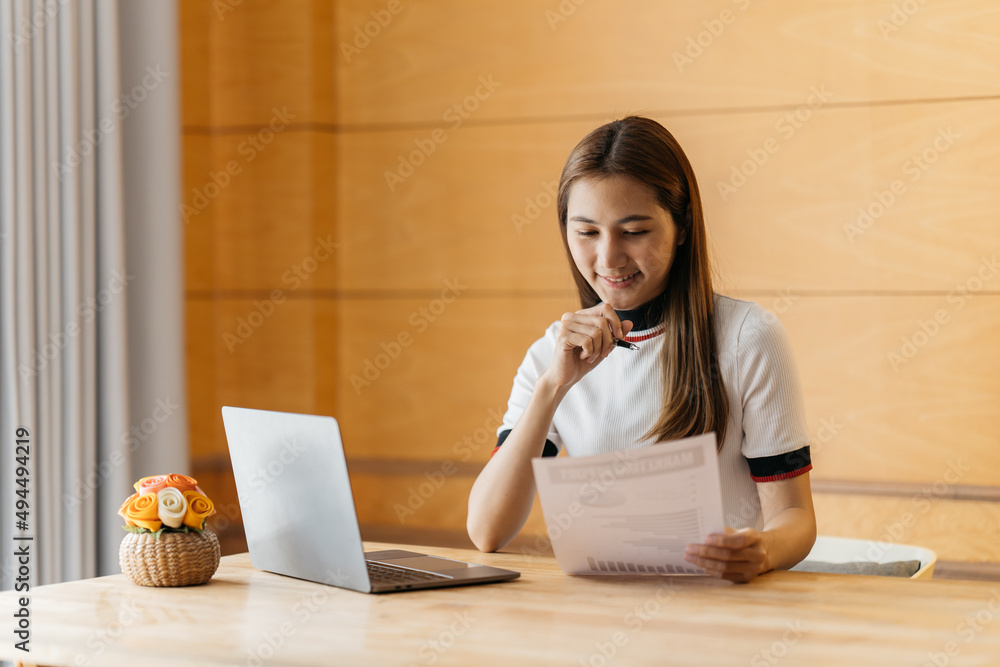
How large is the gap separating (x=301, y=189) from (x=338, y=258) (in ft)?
0.89

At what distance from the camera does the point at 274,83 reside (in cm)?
356

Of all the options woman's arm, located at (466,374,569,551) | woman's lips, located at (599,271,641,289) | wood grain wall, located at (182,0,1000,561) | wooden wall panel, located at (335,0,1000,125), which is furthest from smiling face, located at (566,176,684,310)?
wooden wall panel, located at (335,0,1000,125)


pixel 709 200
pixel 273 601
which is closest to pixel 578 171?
pixel 273 601

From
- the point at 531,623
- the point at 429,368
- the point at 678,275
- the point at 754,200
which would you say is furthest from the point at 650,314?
the point at 429,368

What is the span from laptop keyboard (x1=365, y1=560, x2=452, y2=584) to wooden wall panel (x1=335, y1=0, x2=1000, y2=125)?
79.7 inches

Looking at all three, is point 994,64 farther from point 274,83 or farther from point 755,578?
point 274,83

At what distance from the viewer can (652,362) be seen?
198cm

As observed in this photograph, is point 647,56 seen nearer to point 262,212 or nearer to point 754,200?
point 754,200

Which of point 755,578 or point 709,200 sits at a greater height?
point 709,200

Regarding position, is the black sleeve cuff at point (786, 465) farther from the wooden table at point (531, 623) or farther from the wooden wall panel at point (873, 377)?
the wooden wall panel at point (873, 377)

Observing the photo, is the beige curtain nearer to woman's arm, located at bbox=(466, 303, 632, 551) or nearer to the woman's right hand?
woman's arm, located at bbox=(466, 303, 632, 551)

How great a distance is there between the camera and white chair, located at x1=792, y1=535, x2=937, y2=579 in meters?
2.26

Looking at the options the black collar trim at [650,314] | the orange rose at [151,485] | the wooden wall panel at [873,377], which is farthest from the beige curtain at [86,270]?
the black collar trim at [650,314]

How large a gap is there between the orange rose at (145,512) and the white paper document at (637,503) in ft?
1.90
